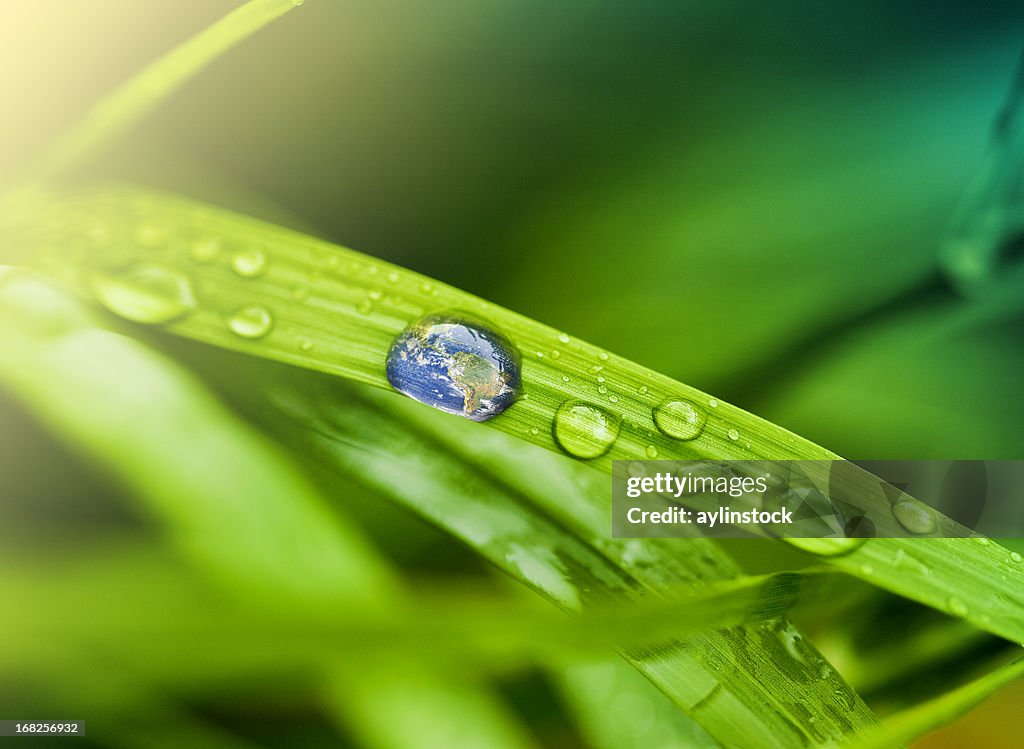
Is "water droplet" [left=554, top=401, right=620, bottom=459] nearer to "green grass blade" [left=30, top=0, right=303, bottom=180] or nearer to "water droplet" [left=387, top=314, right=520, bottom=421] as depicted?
"water droplet" [left=387, top=314, right=520, bottom=421]

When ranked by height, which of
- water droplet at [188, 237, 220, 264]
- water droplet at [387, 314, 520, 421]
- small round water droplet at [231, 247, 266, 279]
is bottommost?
water droplet at [387, 314, 520, 421]

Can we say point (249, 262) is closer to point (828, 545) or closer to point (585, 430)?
point (585, 430)

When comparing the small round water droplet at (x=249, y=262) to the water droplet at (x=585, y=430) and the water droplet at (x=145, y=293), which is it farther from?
the water droplet at (x=585, y=430)

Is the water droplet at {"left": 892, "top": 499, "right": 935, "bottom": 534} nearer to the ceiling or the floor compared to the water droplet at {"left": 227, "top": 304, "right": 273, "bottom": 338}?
nearer to the floor

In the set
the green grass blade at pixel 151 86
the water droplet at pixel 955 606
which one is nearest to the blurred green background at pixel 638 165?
the green grass blade at pixel 151 86

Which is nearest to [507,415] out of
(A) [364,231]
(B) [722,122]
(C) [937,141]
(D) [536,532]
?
(D) [536,532]

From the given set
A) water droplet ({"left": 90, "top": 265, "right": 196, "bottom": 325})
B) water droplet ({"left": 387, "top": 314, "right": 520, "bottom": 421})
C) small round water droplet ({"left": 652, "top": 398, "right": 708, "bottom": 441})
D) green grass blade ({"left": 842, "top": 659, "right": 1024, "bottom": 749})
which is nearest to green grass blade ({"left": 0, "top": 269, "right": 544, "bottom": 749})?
water droplet ({"left": 90, "top": 265, "right": 196, "bottom": 325})

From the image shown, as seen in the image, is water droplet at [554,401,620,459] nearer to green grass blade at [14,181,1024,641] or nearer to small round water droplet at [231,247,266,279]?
green grass blade at [14,181,1024,641]
